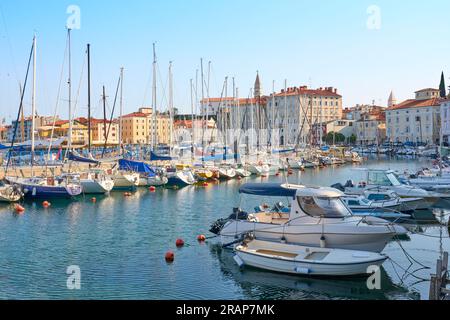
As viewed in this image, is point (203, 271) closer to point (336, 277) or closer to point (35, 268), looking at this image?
point (336, 277)

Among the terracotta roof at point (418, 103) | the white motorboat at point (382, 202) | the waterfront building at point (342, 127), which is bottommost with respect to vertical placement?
the white motorboat at point (382, 202)

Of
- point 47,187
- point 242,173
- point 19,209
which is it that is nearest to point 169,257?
point 19,209

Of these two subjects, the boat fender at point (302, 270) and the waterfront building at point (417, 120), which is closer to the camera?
the boat fender at point (302, 270)

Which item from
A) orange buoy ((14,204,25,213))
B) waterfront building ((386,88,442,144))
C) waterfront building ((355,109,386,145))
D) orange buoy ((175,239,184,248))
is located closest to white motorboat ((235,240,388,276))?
orange buoy ((175,239,184,248))

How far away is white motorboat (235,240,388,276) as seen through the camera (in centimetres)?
1634

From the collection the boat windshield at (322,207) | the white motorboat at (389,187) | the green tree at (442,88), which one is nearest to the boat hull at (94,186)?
the white motorboat at (389,187)

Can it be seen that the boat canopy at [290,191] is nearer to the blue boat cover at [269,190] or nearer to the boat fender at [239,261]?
the blue boat cover at [269,190]

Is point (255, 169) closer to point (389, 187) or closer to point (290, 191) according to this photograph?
point (389, 187)

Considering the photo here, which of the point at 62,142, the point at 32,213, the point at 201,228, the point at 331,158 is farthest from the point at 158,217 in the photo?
the point at 331,158

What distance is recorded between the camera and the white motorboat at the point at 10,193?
33562mm

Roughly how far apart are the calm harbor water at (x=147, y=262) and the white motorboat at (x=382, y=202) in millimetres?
936

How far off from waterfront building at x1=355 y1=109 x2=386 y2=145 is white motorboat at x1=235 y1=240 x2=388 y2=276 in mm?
120362

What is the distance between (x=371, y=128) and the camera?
454 feet
